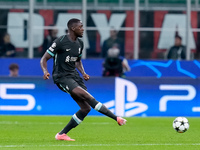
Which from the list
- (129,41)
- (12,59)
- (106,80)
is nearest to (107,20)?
(129,41)

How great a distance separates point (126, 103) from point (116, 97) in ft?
1.07

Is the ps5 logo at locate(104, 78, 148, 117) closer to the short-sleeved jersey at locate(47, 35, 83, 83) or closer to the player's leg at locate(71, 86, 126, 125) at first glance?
the short-sleeved jersey at locate(47, 35, 83, 83)

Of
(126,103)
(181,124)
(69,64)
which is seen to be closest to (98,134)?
(181,124)

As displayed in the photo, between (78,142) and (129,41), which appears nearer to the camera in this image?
(78,142)

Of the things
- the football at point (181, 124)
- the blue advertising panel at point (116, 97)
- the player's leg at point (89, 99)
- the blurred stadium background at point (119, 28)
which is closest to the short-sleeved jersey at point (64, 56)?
the player's leg at point (89, 99)

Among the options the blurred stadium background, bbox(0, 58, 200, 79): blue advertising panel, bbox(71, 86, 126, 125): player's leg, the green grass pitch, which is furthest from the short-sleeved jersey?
bbox(0, 58, 200, 79): blue advertising panel

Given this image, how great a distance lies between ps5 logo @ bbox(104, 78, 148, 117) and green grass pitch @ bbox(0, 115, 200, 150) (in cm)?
85

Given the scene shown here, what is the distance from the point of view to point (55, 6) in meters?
23.1

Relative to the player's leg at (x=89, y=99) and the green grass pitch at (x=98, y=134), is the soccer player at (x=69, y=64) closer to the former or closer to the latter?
the player's leg at (x=89, y=99)

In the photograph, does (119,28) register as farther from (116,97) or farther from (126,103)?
(126,103)

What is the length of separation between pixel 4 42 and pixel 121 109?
273 inches

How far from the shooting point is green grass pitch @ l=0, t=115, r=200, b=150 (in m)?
9.83

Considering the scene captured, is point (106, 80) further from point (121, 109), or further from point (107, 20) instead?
point (107, 20)

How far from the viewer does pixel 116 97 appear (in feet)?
57.9
